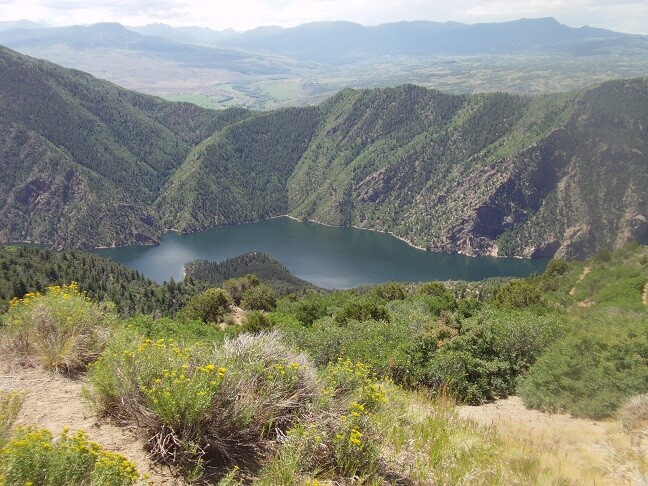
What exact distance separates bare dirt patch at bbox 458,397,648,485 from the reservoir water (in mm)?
125752

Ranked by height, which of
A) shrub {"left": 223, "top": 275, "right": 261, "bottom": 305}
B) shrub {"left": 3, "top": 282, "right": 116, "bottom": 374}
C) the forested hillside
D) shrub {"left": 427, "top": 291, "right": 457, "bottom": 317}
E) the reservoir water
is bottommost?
the reservoir water

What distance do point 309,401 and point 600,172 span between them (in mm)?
196219

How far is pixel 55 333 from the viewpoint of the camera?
9320 mm

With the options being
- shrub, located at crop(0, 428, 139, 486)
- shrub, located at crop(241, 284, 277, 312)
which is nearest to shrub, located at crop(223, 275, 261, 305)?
shrub, located at crop(241, 284, 277, 312)

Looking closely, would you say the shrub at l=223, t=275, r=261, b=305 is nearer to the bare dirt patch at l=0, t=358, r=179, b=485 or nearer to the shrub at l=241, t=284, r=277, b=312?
the shrub at l=241, t=284, r=277, b=312

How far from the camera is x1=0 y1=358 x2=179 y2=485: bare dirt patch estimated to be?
6055mm

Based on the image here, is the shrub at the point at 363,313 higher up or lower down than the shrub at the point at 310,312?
higher up

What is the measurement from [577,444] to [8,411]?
30.9ft

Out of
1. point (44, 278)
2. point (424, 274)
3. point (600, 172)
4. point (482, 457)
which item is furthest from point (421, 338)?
point (600, 172)

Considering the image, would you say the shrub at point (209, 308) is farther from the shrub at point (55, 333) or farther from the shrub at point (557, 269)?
the shrub at point (557, 269)

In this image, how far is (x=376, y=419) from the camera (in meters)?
6.62

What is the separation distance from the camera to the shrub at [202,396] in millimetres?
5934

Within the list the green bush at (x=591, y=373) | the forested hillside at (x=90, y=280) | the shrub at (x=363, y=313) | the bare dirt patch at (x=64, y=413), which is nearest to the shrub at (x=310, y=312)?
the shrub at (x=363, y=313)

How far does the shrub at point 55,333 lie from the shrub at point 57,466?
4.36m
